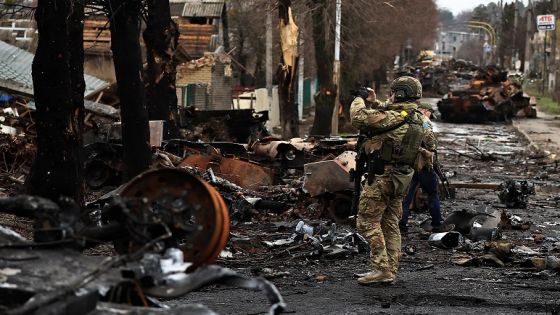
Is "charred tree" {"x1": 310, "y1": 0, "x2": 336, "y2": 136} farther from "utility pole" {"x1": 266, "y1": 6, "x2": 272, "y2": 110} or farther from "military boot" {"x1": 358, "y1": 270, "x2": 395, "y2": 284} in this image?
"military boot" {"x1": 358, "y1": 270, "x2": 395, "y2": 284}

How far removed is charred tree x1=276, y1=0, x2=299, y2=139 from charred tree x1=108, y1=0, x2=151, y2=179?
12.1 m

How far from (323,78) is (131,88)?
57.5 feet

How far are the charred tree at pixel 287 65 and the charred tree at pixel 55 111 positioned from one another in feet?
49.3

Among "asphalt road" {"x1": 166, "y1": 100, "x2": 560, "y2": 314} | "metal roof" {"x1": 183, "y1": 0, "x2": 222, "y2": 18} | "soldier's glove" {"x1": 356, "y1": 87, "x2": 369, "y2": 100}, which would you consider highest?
"metal roof" {"x1": 183, "y1": 0, "x2": 222, "y2": 18}

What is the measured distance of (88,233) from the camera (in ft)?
13.8

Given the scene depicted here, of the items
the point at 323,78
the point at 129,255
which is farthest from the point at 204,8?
the point at 129,255

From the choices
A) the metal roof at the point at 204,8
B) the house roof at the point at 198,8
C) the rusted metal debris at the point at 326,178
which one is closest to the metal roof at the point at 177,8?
the house roof at the point at 198,8

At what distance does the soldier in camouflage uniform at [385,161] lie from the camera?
28.8ft

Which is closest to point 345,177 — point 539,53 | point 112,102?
point 112,102

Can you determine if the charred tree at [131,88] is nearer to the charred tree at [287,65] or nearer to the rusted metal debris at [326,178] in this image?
the rusted metal debris at [326,178]

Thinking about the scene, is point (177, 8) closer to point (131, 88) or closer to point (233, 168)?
point (233, 168)

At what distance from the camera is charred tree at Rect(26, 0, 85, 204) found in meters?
10.5

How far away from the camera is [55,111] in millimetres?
10805

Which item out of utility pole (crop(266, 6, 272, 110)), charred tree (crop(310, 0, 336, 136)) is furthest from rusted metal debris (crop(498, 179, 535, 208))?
utility pole (crop(266, 6, 272, 110))
